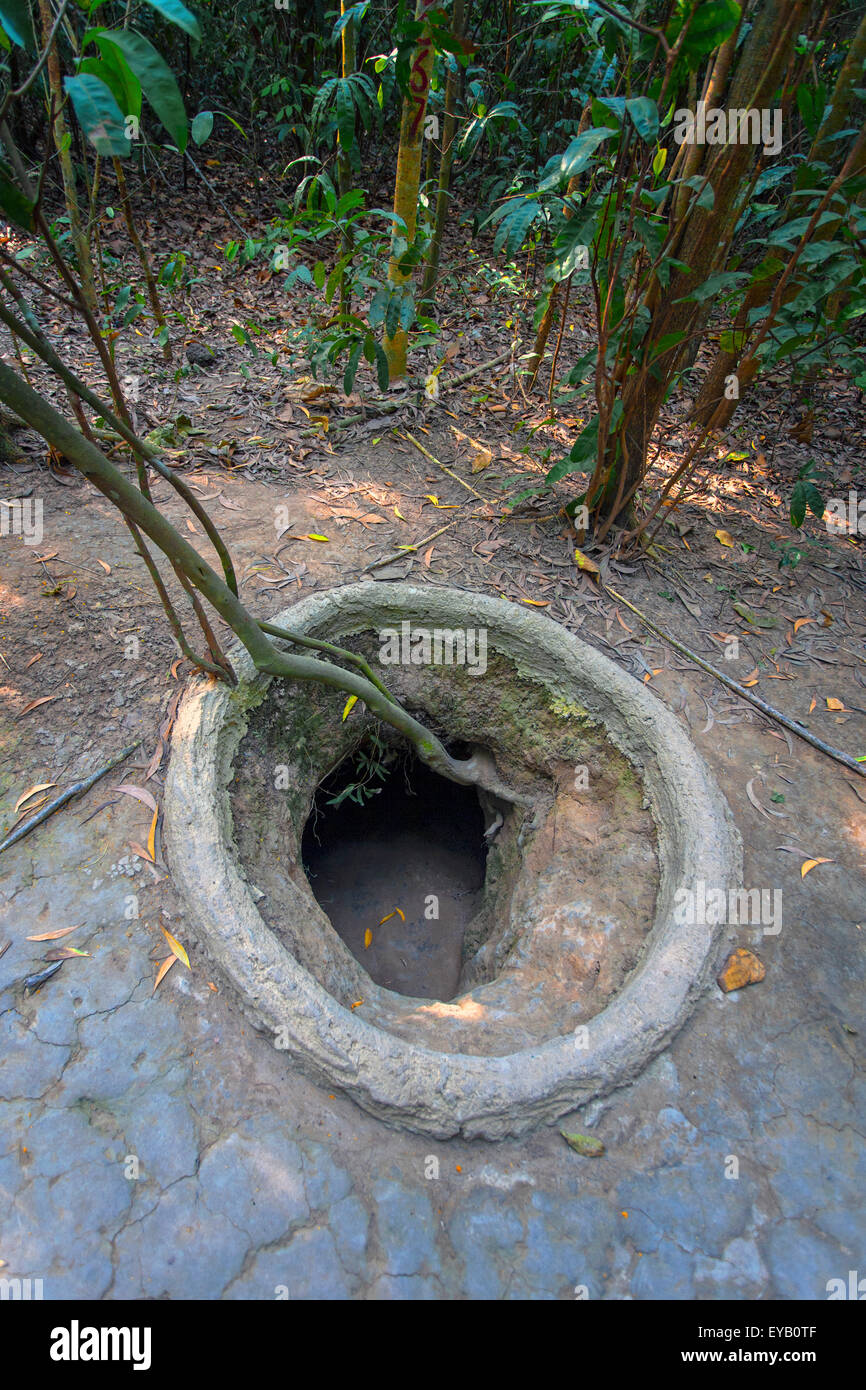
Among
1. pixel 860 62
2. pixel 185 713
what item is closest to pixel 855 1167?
pixel 185 713

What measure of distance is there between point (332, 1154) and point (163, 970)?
690mm

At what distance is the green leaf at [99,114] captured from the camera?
1189 millimetres

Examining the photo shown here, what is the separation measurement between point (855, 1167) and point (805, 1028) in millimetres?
358

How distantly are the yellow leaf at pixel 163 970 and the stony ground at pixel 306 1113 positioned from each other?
0.05 feet

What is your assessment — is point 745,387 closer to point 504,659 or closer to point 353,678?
point 504,659

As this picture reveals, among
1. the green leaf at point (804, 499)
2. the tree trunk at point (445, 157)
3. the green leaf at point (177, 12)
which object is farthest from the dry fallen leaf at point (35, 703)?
the tree trunk at point (445, 157)

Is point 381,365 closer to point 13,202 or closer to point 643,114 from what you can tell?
point 643,114

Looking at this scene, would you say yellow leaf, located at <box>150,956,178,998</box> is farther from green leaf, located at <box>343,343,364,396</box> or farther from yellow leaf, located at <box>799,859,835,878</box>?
green leaf, located at <box>343,343,364,396</box>

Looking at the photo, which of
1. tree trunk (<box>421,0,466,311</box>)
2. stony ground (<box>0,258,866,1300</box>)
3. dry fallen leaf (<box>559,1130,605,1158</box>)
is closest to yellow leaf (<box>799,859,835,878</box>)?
stony ground (<box>0,258,866,1300</box>)

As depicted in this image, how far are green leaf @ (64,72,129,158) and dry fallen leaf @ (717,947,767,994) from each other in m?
2.59

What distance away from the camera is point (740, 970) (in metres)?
2.20

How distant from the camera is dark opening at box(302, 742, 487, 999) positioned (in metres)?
3.71

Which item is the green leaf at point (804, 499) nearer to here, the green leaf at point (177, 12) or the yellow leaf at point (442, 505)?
the yellow leaf at point (442, 505)

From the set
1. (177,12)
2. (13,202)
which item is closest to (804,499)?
(177,12)
